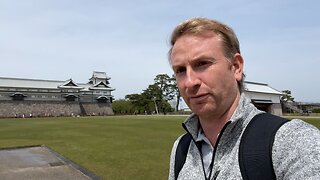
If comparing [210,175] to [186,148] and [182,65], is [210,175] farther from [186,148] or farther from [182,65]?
[182,65]

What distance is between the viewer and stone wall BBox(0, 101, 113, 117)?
58375 mm

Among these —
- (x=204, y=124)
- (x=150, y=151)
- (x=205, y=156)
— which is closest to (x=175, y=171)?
(x=205, y=156)

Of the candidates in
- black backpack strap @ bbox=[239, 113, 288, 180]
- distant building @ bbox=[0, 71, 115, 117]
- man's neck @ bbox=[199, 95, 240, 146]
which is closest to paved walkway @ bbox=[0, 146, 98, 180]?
man's neck @ bbox=[199, 95, 240, 146]

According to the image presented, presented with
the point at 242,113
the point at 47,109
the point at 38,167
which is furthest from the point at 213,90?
the point at 47,109

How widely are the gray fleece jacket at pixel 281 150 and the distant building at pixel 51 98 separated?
212 ft

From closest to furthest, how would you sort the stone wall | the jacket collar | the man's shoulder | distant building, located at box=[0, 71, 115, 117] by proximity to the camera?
the man's shoulder, the jacket collar, the stone wall, distant building, located at box=[0, 71, 115, 117]

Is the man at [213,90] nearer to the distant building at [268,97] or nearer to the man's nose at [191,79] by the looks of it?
the man's nose at [191,79]

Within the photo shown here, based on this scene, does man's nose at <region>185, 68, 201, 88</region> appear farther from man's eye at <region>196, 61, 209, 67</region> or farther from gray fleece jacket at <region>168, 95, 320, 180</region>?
gray fleece jacket at <region>168, 95, 320, 180</region>

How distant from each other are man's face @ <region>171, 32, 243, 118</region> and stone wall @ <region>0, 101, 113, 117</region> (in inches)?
2532

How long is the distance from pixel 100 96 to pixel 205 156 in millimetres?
69896

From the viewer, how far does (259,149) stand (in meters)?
1.19

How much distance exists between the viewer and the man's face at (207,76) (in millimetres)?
1447

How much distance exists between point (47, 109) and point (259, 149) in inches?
2598

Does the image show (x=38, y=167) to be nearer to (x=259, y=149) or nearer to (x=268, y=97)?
(x=259, y=149)
